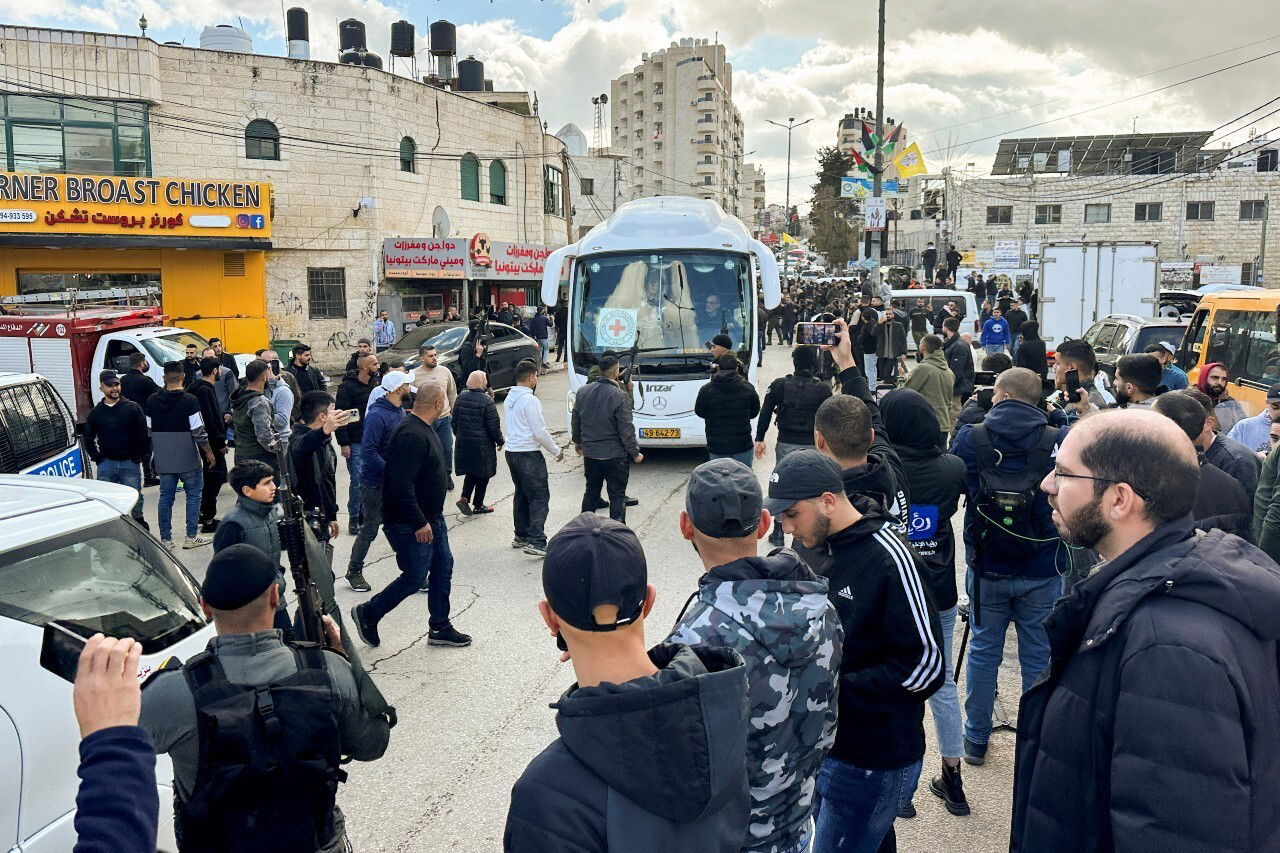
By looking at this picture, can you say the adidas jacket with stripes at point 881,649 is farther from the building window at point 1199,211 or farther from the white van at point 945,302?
the building window at point 1199,211

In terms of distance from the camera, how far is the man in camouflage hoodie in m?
2.57

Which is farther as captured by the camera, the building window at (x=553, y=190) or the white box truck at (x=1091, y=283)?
the building window at (x=553, y=190)

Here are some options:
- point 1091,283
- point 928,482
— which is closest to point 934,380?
point 928,482

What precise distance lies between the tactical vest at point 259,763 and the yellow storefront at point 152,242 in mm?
21347

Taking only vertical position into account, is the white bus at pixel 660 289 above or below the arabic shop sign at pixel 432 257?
below

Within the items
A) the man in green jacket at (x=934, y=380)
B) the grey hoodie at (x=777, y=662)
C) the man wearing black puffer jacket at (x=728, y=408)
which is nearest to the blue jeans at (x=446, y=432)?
the man wearing black puffer jacket at (x=728, y=408)

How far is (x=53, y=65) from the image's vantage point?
2333cm

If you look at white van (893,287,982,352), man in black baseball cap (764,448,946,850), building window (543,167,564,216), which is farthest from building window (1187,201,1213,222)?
man in black baseball cap (764,448,946,850)

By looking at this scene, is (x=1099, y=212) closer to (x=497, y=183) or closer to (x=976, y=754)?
(x=497, y=183)

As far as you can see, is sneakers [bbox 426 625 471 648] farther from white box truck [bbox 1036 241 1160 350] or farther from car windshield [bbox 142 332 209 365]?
white box truck [bbox 1036 241 1160 350]

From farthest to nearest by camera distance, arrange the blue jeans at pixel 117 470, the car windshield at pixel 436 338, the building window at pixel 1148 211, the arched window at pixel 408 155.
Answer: the building window at pixel 1148 211, the arched window at pixel 408 155, the car windshield at pixel 436 338, the blue jeans at pixel 117 470

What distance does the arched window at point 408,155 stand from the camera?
28844mm

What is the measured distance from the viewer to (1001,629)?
192 inches

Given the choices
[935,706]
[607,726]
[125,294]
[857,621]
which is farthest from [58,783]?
[125,294]
